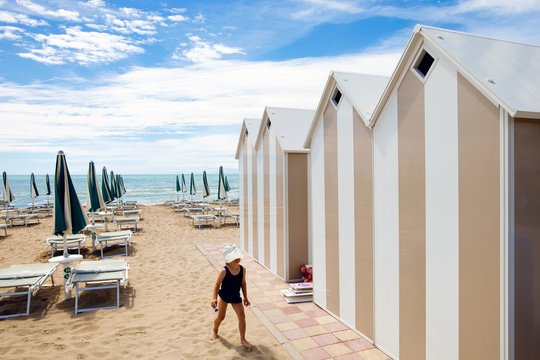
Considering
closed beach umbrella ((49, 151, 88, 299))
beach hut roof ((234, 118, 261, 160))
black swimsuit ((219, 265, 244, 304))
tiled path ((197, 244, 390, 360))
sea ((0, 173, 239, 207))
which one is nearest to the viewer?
tiled path ((197, 244, 390, 360))

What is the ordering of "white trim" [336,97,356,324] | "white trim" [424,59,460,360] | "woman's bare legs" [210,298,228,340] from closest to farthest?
"white trim" [424,59,460,360], "woman's bare legs" [210,298,228,340], "white trim" [336,97,356,324]

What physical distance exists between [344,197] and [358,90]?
1.56 meters

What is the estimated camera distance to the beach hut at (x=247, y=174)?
9.40 meters

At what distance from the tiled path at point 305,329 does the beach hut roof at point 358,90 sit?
9.42 feet

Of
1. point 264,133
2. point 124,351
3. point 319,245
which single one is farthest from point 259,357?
point 264,133

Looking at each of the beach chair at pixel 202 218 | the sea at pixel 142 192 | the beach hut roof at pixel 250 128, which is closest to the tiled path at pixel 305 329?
the beach hut roof at pixel 250 128

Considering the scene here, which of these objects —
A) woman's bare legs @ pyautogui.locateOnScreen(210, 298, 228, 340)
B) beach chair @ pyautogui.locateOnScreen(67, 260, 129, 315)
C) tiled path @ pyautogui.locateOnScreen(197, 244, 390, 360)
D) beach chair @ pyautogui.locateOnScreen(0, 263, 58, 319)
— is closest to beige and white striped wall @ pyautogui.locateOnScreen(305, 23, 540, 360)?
tiled path @ pyautogui.locateOnScreen(197, 244, 390, 360)

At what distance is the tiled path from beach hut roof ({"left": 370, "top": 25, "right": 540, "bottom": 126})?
10.2ft

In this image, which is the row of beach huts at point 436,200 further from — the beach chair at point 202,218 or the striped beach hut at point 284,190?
the beach chair at point 202,218

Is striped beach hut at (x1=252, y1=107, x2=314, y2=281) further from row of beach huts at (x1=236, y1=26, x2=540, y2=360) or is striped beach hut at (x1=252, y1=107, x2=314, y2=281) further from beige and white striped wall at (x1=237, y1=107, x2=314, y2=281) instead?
row of beach huts at (x1=236, y1=26, x2=540, y2=360)

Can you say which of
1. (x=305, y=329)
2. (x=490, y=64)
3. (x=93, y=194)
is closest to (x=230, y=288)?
(x=305, y=329)

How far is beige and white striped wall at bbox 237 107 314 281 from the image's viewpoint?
726 cm

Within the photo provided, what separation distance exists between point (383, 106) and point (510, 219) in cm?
195

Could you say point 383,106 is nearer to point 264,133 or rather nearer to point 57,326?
point 264,133
